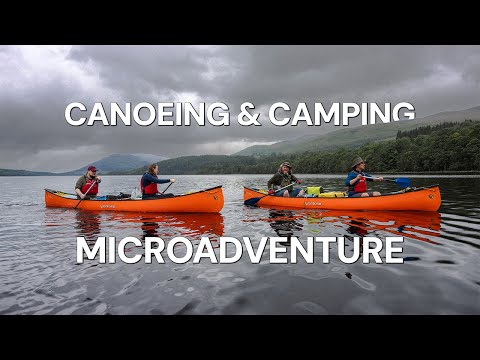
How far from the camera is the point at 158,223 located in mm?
13586

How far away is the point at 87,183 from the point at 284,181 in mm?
12102

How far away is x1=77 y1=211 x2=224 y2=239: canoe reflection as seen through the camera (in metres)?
11.6

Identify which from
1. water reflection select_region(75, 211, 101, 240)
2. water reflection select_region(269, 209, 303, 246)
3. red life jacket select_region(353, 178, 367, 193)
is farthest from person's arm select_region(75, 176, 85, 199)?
red life jacket select_region(353, 178, 367, 193)

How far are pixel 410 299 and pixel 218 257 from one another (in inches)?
175

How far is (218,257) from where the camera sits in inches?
318

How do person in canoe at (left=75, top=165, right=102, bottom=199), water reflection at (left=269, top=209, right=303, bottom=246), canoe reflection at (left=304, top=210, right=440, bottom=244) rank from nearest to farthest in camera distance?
canoe reflection at (left=304, top=210, right=440, bottom=244) → water reflection at (left=269, top=209, right=303, bottom=246) → person in canoe at (left=75, top=165, right=102, bottom=199)

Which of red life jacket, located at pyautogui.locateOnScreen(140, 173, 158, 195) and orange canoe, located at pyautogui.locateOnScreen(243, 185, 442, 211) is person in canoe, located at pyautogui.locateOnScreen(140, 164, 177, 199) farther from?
orange canoe, located at pyautogui.locateOnScreen(243, 185, 442, 211)

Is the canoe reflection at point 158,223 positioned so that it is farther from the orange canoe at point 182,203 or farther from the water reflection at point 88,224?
the orange canoe at point 182,203

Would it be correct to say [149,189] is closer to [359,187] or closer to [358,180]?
[358,180]

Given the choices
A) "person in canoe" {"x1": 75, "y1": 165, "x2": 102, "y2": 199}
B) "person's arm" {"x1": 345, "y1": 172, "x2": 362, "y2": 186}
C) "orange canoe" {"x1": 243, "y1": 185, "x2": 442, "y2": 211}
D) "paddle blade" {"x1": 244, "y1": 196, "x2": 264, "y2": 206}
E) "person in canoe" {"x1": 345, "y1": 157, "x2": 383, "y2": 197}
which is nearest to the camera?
"orange canoe" {"x1": 243, "y1": 185, "x2": 442, "y2": 211}

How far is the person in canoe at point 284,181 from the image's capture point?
739 inches

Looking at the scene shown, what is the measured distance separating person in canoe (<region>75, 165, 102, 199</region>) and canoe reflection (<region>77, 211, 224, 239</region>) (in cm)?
156
